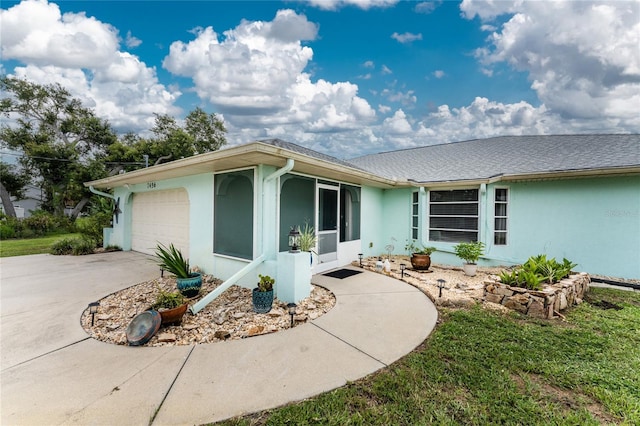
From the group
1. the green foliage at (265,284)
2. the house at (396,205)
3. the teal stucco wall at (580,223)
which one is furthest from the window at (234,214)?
the teal stucco wall at (580,223)

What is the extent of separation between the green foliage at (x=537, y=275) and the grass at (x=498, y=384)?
0.85 meters

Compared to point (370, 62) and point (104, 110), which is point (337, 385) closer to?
point (370, 62)

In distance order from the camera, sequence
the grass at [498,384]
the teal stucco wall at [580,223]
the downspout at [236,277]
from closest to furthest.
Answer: the grass at [498,384] < the downspout at [236,277] < the teal stucco wall at [580,223]

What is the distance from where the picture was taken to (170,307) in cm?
382

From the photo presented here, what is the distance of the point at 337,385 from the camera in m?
2.47

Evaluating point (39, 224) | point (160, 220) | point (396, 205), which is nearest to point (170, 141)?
point (39, 224)

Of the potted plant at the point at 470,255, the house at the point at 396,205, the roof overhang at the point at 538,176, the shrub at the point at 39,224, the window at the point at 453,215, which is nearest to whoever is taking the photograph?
the house at the point at 396,205

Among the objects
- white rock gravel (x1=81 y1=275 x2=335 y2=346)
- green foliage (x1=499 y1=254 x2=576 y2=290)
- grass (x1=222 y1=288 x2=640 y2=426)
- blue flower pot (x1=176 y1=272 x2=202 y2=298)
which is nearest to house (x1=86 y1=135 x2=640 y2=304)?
white rock gravel (x1=81 y1=275 x2=335 y2=346)

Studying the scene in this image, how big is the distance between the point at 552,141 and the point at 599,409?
1033cm

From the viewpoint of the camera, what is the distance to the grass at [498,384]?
6.85 feet

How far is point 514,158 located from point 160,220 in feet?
39.7

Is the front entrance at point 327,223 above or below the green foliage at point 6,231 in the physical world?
above

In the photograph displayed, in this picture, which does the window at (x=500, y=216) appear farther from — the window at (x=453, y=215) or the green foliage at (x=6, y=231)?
the green foliage at (x=6, y=231)

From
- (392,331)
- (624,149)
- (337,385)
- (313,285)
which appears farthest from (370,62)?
(337,385)
